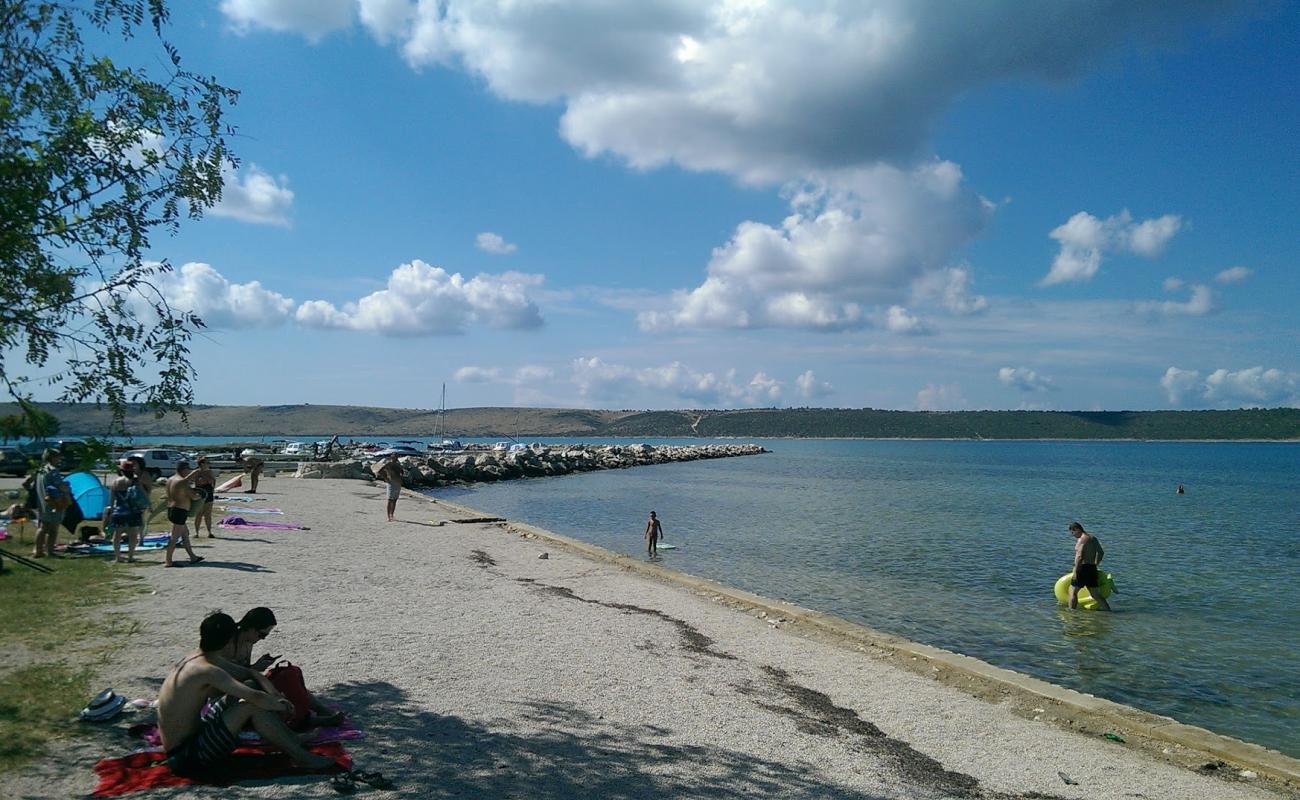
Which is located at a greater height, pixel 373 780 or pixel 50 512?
pixel 50 512

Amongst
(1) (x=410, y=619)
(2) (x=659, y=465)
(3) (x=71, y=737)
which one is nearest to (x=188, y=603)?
(1) (x=410, y=619)

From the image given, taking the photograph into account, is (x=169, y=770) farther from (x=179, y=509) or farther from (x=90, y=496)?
(x=90, y=496)

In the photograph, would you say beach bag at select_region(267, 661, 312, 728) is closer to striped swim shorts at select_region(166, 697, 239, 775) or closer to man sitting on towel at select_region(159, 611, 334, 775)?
man sitting on towel at select_region(159, 611, 334, 775)

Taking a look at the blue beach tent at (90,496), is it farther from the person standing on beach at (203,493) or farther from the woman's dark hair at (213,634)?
the woman's dark hair at (213,634)

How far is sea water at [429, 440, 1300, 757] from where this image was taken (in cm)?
1131

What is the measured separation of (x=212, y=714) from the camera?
17.2 ft

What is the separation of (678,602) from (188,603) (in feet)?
21.2

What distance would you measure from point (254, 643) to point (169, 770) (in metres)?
1.01

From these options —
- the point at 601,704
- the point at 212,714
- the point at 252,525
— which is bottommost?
the point at 252,525

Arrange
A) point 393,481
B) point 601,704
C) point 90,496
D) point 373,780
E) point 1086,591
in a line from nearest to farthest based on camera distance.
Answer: point 373,780
point 601,704
point 1086,591
point 90,496
point 393,481

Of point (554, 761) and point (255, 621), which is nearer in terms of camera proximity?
point (554, 761)

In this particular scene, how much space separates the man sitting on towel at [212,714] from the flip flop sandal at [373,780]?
32 centimetres

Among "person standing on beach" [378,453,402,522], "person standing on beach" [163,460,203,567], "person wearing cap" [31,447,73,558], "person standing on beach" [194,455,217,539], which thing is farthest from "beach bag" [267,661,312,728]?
"person standing on beach" [378,453,402,522]

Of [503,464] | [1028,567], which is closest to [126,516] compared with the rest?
[1028,567]
